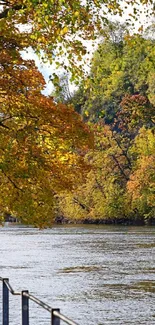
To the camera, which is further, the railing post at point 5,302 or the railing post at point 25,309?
the railing post at point 5,302

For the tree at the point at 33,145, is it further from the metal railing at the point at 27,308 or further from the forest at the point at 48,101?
the metal railing at the point at 27,308

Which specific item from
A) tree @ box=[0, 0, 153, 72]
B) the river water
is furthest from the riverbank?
tree @ box=[0, 0, 153, 72]

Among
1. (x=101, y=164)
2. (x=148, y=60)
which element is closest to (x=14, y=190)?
(x=148, y=60)

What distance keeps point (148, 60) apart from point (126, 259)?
3075 cm

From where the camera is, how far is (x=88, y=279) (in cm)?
3456

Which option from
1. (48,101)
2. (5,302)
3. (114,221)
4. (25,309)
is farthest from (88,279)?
(114,221)

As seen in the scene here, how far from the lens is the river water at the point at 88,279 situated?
24406mm

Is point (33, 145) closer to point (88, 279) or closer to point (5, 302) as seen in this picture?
point (88, 279)

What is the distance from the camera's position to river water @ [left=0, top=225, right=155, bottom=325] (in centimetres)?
2441

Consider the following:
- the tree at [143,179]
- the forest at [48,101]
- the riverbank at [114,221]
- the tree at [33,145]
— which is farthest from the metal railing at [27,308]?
the riverbank at [114,221]

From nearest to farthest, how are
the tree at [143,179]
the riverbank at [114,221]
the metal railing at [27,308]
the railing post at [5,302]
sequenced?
Result: the metal railing at [27,308], the railing post at [5,302], the tree at [143,179], the riverbank at [114,221]

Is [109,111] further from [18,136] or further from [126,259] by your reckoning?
[18,136]

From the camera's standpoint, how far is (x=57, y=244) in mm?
58938

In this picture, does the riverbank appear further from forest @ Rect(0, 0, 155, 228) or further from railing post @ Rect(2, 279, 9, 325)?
railing post @ Rect(2, 279, 9, 325)
